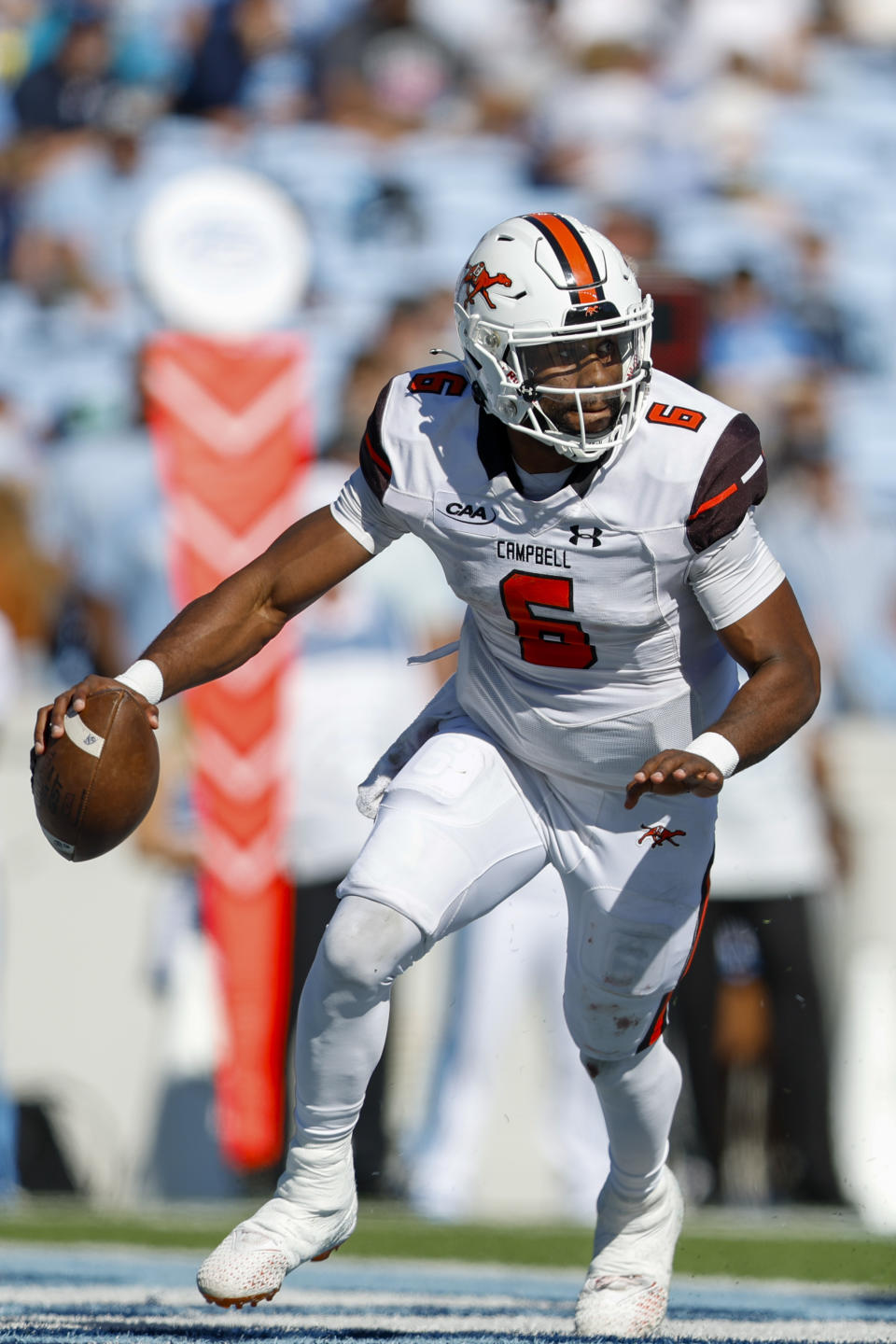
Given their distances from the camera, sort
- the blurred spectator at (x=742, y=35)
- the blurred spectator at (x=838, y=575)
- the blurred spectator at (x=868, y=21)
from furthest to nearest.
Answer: the blurred spectator at (x=868, y=21)
the blurred spectator at (x=742, y=35)
the blurred spectator at (x=838, y=575)

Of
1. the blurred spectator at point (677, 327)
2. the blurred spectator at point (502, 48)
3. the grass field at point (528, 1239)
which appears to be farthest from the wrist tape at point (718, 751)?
the blurred spectator at point (502, 48)

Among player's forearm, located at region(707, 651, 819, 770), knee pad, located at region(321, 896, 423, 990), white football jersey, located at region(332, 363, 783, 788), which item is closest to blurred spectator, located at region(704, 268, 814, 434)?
white football jersey, located at region(332, 363, 783, 788)

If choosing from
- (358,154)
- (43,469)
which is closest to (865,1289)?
(43,469)

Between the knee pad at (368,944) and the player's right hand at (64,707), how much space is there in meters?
0.53

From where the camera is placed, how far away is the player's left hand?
2895 millimetres

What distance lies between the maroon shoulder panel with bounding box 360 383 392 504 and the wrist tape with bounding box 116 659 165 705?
0.53 m

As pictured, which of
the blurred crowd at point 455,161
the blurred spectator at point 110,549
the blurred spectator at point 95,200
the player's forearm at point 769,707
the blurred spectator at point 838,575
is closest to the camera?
the player's forearm at point 769,707

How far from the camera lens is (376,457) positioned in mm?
3490

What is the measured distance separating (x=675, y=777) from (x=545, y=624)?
1.96 ft

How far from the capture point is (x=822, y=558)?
7.06 meters

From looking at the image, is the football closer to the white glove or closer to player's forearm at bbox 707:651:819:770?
the white glove

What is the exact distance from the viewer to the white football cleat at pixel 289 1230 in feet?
10.3

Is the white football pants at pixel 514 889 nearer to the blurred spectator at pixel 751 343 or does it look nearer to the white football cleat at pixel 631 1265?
the white football cleat at pixel 631 1265

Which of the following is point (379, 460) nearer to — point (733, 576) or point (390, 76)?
point (733, 576)
